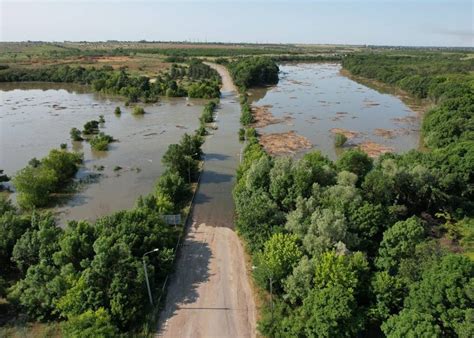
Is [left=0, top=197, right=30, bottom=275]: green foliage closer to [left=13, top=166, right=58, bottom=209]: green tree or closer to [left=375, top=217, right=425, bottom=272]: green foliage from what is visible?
[left=13, top=166, right=58, bottom=209]: green tree

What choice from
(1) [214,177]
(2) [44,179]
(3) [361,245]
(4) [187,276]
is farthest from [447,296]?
(2) [44,179]

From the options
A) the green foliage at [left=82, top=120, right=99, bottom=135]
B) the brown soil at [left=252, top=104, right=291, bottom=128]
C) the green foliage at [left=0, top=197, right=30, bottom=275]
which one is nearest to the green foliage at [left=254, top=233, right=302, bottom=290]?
the green foliage at [left=0, top=197, right=30, bottom=275]

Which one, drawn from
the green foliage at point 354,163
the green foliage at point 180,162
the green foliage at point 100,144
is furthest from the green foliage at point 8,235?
the green foliage at point 100,144

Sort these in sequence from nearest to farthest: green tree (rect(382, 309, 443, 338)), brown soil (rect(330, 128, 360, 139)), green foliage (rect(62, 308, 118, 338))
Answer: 1. green tree (rect(382, 309, 443, 338))
2. green foliage (rect(62, 308, 118, 338))
3. brown soil (rect(330, 128, 360, 139))

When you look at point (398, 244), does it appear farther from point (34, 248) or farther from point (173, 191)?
point (34, 248)

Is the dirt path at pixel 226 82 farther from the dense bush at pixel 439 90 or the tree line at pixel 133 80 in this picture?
the dense bush at pixel 439 90

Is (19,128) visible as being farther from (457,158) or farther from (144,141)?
(457,158)

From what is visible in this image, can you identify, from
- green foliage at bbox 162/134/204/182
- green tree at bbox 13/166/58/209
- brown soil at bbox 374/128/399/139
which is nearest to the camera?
green tree at bbox 13/166/58/209
